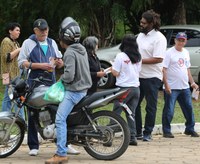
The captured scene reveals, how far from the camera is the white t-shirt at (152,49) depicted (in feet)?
31.2

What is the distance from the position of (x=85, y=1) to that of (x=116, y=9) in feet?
3.21

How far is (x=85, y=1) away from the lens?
17.3m

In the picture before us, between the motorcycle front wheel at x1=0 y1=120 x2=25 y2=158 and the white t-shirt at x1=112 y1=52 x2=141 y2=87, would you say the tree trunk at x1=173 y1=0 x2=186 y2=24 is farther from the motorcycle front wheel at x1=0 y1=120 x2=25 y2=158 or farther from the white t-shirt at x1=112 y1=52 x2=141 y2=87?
the motorcycle front wheel at x1=0 y1=120 x2=25 y2=158

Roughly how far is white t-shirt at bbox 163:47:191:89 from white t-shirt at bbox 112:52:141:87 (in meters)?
1.04

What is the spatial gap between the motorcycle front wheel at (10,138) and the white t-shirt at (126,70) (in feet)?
5.66

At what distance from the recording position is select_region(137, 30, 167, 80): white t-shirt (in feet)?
31.2

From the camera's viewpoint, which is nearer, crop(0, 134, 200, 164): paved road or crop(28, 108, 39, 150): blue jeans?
crop(0, 134, 200, 164): paved road

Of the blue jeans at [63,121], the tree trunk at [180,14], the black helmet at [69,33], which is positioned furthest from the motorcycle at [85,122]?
the tree trunk at [180,14]

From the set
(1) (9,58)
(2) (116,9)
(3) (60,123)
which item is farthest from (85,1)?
(3) (60,123)

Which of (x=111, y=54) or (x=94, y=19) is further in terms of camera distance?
(x=94, y=19)

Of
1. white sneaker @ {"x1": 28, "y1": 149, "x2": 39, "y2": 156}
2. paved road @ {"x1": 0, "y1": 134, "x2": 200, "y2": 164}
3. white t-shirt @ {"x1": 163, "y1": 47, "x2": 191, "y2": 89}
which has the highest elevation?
white t-shirt @ {"x1": 163, "y1": 47, "x2": 191, "y2": 89}

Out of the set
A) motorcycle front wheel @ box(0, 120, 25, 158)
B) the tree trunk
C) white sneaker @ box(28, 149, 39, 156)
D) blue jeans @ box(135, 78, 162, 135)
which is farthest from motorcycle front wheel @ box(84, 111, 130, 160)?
the tree trunk

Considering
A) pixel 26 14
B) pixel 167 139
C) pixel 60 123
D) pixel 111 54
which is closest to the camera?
pixel 60 123

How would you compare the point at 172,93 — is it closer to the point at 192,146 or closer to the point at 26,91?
the point at 192,146
